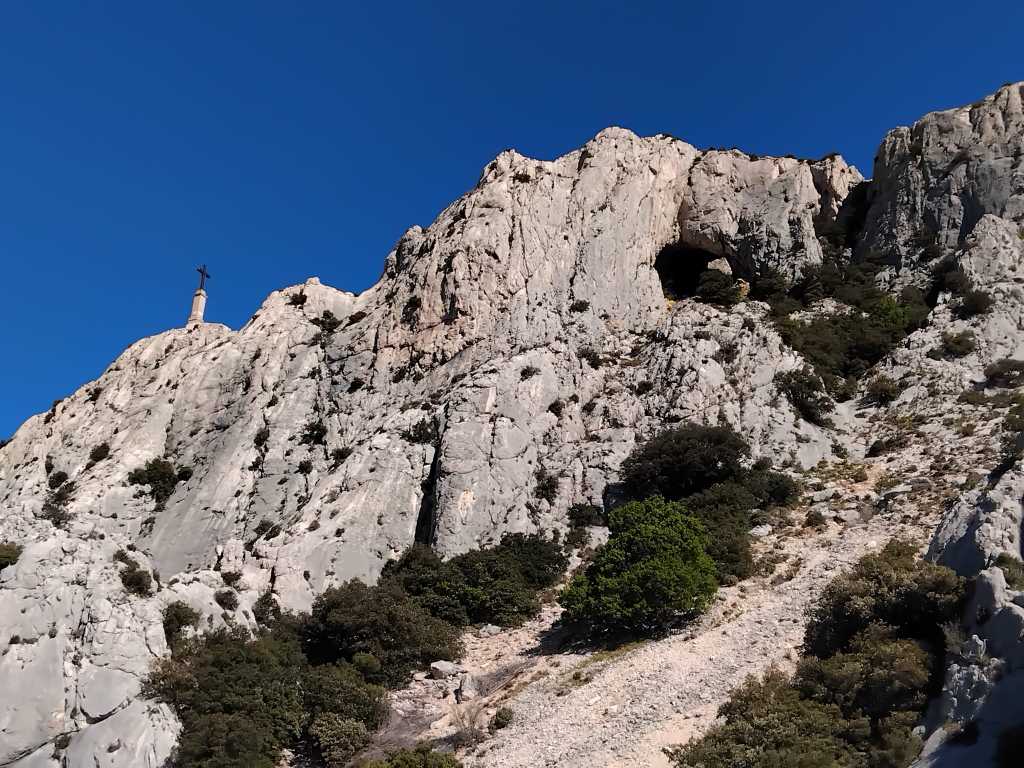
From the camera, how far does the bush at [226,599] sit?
95.1ft

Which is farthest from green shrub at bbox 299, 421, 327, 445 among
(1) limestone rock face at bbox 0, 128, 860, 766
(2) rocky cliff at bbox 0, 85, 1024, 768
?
(2) rocky cliff at bbox 0, 85, 1024, 768

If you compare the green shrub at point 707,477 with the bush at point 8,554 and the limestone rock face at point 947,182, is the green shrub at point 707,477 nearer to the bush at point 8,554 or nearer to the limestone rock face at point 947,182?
the limestone rock face at point 947,182

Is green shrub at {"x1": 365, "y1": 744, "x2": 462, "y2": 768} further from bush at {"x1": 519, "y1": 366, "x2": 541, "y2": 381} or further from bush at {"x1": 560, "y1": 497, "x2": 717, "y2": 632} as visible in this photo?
bush at {"x1": 519, "y1": 366, "x2": 541, "y2": 381}

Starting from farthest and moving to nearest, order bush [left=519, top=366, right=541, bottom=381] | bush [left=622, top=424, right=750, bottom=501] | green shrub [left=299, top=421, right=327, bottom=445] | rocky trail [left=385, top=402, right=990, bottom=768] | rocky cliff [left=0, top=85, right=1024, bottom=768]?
green shrub [left=299, top=421, right=327, bottom=445] < bush [left=519, top=366, right=541, bottom=381] < bush [left=622, top=424, right=750, bottom=501] < rocky cliff [left=0, top=85, right=1024, bottom=768] < rocky trail [left=385, top=402, right=990, bottom=768]

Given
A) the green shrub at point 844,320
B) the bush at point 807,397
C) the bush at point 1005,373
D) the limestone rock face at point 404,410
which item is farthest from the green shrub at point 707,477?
the bush at point 1005,373

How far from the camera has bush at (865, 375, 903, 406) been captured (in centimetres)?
4003

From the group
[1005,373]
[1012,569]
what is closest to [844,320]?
[1005,373]

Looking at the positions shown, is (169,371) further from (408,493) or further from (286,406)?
(408,493)

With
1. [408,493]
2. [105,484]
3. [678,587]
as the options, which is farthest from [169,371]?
[678,587]

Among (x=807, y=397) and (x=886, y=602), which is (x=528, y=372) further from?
(x=886, y=602)

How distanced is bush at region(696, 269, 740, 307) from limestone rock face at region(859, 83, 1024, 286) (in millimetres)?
10002

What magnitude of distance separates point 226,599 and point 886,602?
22733 mm

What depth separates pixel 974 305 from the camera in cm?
4197

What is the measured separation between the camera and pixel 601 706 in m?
20.8
